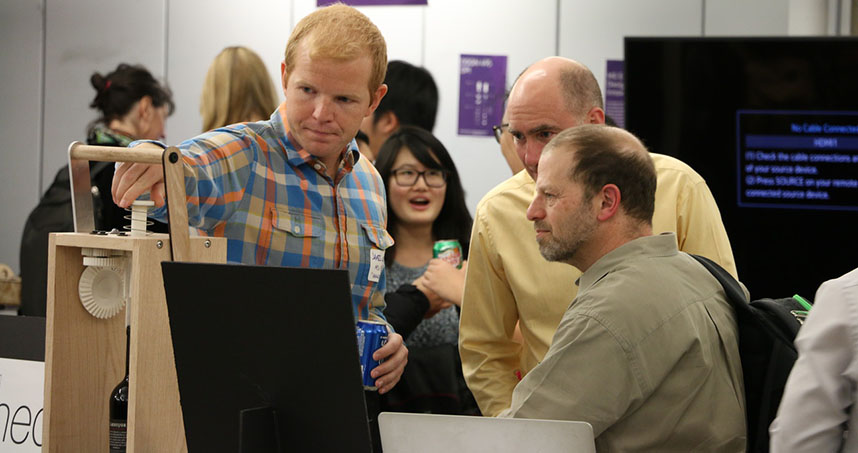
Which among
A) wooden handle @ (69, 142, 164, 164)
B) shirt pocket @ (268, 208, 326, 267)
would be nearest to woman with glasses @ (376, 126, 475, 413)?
shirt pocket @ (268, 208, 326, 267)

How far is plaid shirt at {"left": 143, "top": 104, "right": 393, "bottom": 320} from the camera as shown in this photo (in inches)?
70.7

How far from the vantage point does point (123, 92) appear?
135 inches

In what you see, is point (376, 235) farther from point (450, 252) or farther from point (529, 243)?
point (450, 252)

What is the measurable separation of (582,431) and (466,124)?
3.21 meters

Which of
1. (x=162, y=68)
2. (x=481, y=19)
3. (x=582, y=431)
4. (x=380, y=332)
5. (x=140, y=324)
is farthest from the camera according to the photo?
(x=162, y=68)

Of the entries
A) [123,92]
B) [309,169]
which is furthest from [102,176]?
[309,169]

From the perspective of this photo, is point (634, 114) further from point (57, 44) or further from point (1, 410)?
point (57, 44)

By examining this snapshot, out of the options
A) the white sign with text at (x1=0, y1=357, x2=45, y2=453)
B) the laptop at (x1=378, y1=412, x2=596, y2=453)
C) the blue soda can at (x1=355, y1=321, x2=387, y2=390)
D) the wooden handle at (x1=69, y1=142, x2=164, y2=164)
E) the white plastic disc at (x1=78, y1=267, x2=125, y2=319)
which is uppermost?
the wooden handle at (x1=69, y1=142, x2=164, y2=164)

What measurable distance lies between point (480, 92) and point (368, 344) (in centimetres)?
284

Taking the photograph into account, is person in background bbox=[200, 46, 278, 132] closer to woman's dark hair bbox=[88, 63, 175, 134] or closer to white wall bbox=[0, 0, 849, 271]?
woman's dark hair bbox=[88, 63, 175, 134]

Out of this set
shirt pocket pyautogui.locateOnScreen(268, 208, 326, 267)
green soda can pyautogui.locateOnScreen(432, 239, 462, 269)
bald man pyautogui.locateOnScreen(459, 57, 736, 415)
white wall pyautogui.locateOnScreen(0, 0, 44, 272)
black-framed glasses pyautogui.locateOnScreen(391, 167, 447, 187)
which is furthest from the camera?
white wall pyautogui.locateOnScreen(0, 0, 44, 272)

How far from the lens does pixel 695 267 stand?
5.96ft

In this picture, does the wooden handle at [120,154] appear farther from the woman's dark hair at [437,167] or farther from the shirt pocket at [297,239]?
the woman's dark hair at [437,167]

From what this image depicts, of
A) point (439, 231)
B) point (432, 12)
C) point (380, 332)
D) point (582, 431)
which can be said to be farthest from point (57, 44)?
point (582, 431)
